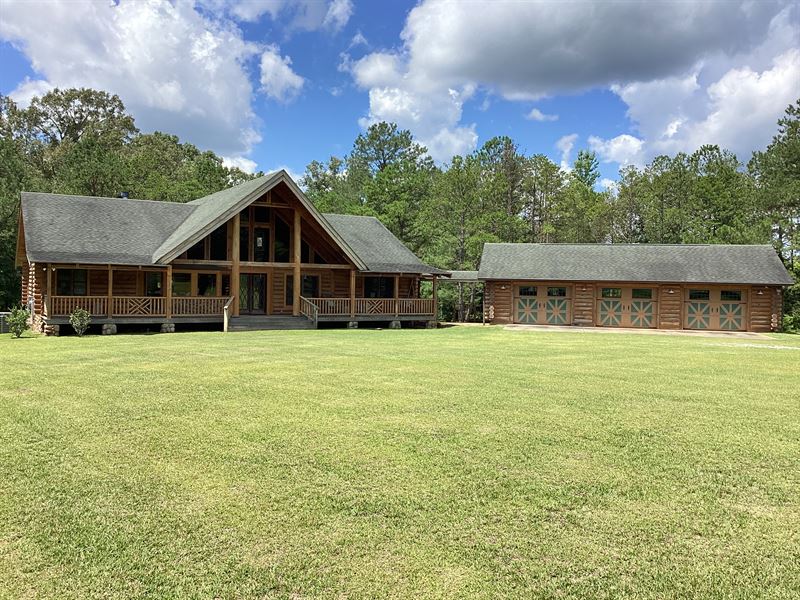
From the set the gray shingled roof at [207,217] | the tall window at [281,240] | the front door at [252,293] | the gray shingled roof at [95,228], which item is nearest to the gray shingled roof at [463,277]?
the tall window at [281,240]

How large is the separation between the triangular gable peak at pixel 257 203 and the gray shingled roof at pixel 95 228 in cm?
82

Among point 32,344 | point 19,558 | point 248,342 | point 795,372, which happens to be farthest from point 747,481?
point 32,344

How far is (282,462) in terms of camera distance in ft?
18.9

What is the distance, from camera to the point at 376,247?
2902 cm

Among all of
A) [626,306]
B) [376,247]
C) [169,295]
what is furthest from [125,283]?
→ [626,306]

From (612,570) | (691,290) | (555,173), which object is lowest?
(612,570)

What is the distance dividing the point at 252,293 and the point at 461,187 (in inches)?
757

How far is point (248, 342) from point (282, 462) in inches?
490

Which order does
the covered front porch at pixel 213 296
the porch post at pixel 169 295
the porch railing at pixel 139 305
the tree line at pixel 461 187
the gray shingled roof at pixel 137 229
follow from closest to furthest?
the porch railing at pixel 139 305 → the covered front porch at pixel 213 296 → the gray shingled roof at pixel 137 229 → the porch post at pixel 169 295 → the tree line at pixel 461 187

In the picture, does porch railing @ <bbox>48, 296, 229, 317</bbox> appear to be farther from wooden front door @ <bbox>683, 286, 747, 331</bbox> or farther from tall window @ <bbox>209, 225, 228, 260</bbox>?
wooden front door @ <bbox>683, 286, 747, 331</bbox>

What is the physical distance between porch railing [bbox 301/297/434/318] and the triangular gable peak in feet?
6.00

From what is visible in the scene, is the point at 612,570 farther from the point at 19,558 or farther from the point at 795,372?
the point at 795,372

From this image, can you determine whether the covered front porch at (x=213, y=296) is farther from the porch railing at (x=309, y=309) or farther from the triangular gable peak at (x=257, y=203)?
the triangular gable peak at (x=257, y=203)

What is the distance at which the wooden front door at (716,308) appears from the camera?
2984 cm
